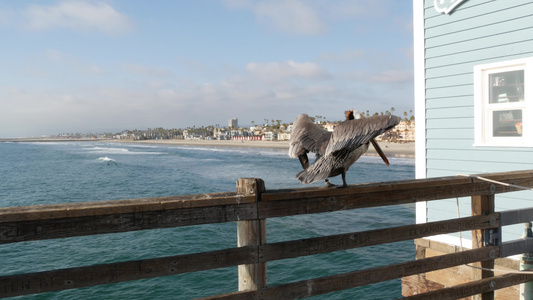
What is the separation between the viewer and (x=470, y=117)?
23.0 ft

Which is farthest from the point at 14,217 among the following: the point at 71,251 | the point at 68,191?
the point at 68,191

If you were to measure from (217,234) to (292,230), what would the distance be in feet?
Answer: 10.9

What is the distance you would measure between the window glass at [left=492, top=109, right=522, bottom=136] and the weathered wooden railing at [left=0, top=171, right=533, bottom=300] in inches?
130

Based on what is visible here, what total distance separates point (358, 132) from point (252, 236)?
1.06 metres

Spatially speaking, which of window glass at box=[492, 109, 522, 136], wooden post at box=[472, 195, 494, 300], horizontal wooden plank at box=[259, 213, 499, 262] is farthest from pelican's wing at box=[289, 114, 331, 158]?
window glass at box=[492, 109, 522, 136]

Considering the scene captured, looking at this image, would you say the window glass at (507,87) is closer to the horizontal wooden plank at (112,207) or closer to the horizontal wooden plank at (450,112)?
the horizontal wooden plank at (450,112)

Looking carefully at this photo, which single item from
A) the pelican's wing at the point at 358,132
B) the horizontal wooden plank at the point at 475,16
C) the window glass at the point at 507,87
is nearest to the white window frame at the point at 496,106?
the window glass at the point at 507,87

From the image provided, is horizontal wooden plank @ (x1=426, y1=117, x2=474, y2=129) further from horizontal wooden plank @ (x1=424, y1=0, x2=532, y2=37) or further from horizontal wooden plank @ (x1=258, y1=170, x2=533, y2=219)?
horizontal wooden plank @ (x1=258, y1=170, x2=533, y2=219)

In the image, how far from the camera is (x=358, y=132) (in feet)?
9.57

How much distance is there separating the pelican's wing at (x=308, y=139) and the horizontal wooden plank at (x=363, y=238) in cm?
69

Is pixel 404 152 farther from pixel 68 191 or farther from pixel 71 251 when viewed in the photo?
pixel 71 251

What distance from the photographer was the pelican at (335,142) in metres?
2.90

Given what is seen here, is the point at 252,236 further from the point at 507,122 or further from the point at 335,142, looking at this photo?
the point at 507,122

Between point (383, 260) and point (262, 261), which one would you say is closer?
point (262, 261)
